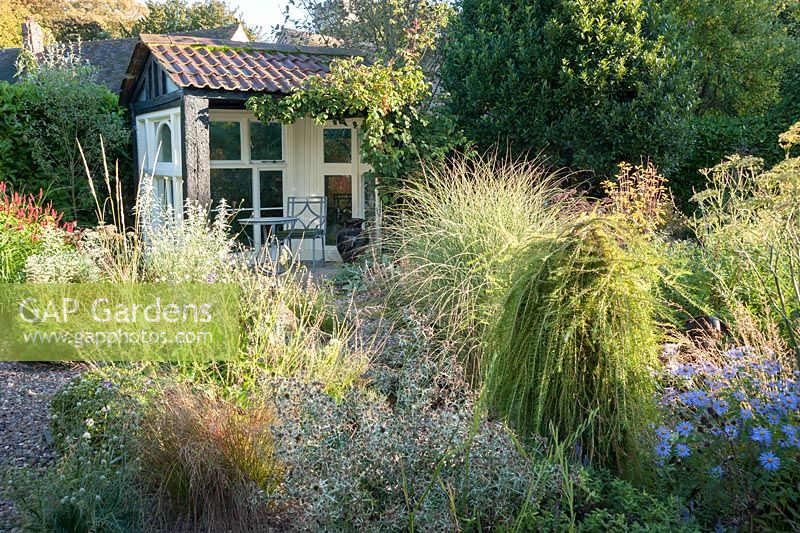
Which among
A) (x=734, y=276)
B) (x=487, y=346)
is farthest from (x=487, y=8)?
(x=487, y=346)

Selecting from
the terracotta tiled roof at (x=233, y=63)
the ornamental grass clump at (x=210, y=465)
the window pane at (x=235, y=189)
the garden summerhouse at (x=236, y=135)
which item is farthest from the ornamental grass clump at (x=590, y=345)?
the window pane at (x=235, y=189)

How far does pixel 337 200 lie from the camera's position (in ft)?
33.7

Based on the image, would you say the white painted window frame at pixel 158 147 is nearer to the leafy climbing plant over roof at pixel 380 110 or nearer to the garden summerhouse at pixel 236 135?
the garden summerhouse at pixel 236 135

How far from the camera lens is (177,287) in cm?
512

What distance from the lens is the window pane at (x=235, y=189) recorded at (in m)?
9.70

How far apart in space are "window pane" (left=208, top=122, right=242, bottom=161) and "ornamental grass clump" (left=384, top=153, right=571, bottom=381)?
4.62m

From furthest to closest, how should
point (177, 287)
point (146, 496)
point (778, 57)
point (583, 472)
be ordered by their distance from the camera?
1. point (778, 57)
2. point (177, 287)
3. point (146, 496)
4. point (583, 472)

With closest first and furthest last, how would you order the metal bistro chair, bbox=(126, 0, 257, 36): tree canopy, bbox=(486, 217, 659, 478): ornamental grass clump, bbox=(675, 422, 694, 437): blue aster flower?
bbox=(675, 422, 694, 437): blue aster flower, bbox=(486, 217, 659, 478): ornamental grass clump, the metal bistro chair, bbox=(126, 0, 257, 36): tree canopy

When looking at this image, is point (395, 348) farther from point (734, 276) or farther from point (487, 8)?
point (487, 8)

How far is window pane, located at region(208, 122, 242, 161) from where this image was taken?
9703 millimetres

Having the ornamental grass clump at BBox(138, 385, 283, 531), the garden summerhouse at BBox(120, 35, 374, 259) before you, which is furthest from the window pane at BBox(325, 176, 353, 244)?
the ornamental grass clump at BBox(138, 385, 283, 531)

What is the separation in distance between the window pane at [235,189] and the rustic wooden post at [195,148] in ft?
5.17

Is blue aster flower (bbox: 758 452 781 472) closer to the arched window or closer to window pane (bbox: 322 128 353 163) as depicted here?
window pane (bbox: 322 128 353 163)

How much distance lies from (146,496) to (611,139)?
23.5ft
